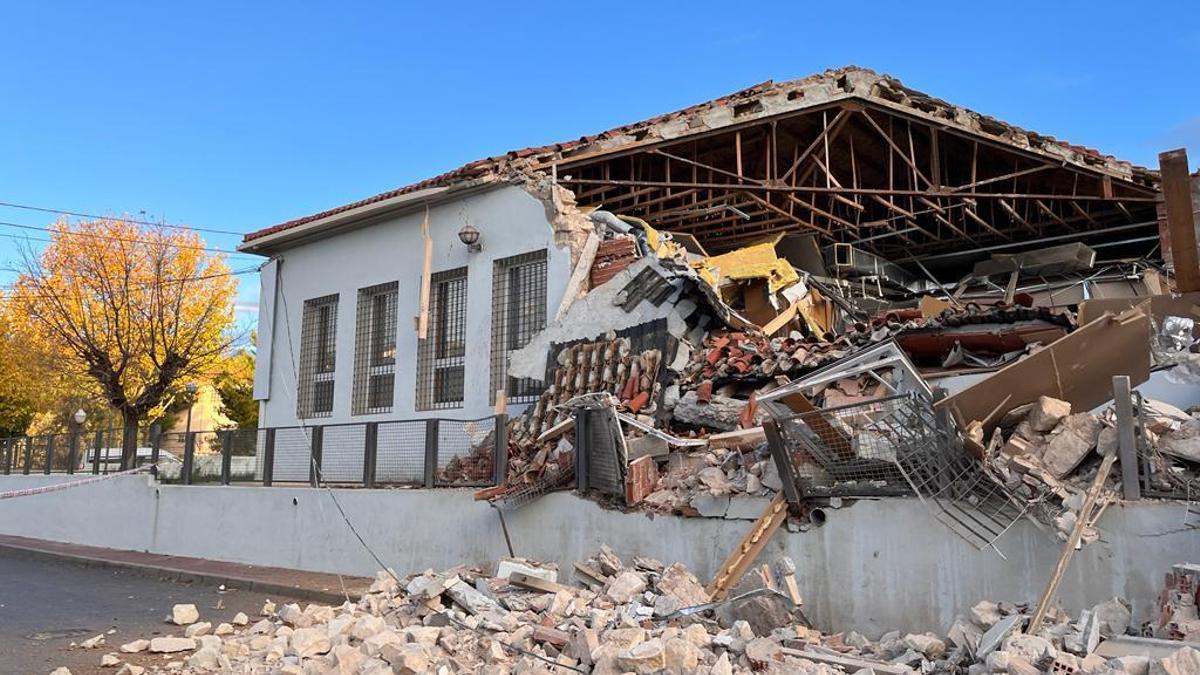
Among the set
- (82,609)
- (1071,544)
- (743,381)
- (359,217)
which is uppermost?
(359,217)

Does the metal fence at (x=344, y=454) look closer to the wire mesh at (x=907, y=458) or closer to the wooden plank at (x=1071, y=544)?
the wire mesh at (x=907, y=458)

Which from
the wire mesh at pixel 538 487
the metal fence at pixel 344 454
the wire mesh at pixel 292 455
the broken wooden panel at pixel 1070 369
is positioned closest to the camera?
the broken wooden panel at pixel 1070 369

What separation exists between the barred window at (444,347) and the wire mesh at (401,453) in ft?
5.91

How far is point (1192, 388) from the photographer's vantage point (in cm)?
861

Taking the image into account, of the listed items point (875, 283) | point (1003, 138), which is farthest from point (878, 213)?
point (1003, 138)

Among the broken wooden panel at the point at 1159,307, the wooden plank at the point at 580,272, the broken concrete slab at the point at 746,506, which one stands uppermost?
the wooden plank at the point at 580,272

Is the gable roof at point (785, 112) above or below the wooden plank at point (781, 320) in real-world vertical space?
above

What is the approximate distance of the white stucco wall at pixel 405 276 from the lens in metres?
13.1

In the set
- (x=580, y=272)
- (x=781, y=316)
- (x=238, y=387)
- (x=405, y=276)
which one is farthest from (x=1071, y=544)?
(x=238, y=387)

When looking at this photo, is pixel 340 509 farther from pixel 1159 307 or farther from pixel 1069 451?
pixel 1159 307

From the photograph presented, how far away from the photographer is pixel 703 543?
319 inches

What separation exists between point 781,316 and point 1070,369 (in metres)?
6.18

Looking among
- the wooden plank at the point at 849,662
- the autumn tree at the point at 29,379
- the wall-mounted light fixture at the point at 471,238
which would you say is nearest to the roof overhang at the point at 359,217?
the wall-mounted light fixture at the point at 471,238

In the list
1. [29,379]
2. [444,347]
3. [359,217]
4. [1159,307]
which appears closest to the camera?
[1159,307]
